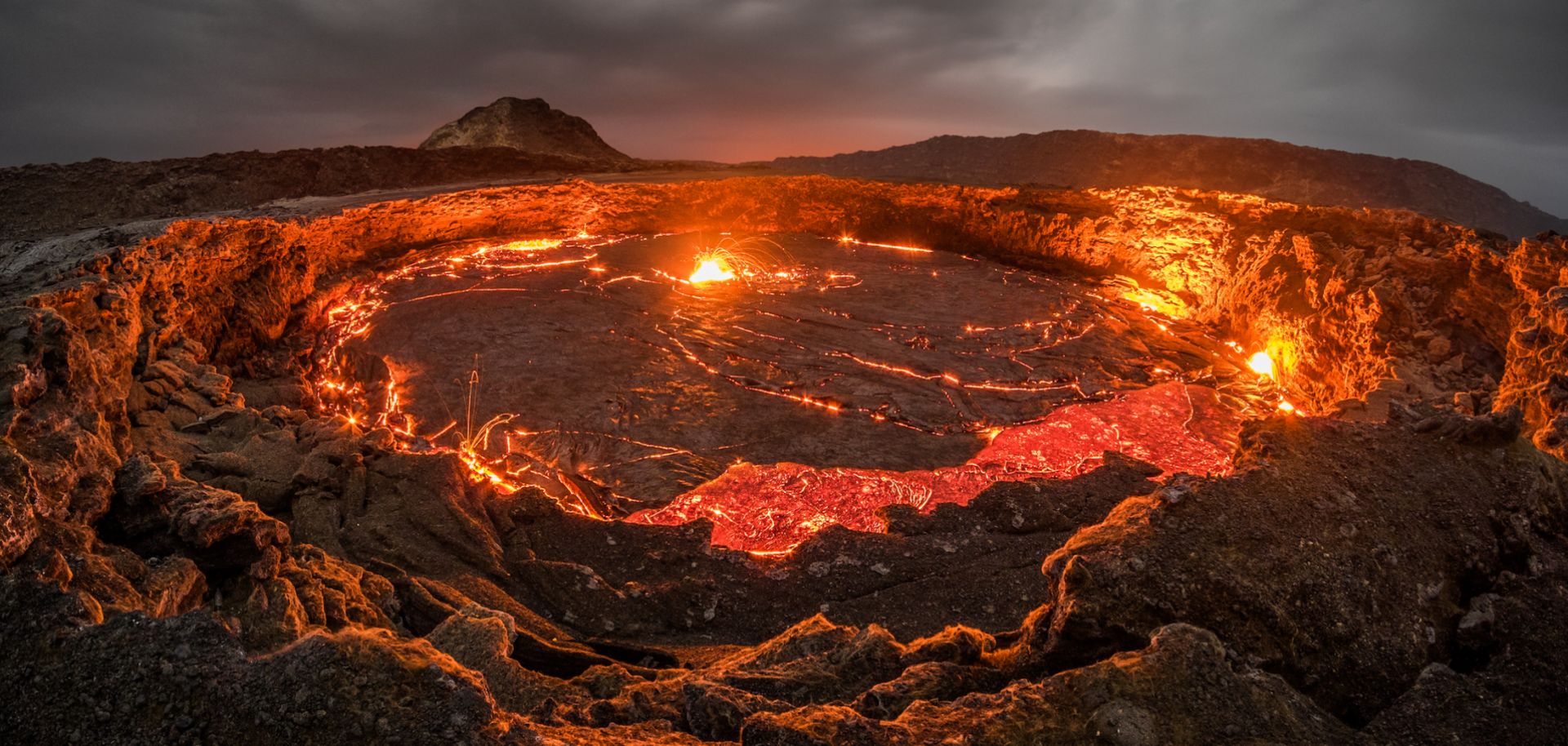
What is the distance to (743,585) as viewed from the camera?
516 cm

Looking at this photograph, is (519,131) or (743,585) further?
(519,131)

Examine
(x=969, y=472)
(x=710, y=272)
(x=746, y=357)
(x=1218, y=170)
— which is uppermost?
(x=1218, y=170)

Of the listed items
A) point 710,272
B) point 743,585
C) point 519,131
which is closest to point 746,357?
point 710,272

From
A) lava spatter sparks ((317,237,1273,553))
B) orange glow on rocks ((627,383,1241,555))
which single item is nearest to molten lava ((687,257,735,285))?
lava spatter sparks ((317,237,1273,553))

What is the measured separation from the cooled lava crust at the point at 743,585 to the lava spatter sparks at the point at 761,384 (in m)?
0.95

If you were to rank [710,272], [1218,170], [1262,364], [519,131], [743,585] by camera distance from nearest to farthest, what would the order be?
[743,585] < [1262,364] < [710,272] < [1218,170] < [519,131]

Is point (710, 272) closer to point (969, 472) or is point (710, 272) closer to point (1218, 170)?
point (969, 472)

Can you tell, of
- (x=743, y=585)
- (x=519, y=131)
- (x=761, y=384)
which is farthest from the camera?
(x=519, y=131)

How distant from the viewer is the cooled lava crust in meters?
2.28

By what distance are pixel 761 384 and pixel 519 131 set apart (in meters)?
21.4

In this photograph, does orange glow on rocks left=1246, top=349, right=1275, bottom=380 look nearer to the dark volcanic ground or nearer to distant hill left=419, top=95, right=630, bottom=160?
the dark volcanic ground

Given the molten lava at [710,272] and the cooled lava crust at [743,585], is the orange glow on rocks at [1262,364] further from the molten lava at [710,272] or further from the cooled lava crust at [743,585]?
the molten lava at [710,272]

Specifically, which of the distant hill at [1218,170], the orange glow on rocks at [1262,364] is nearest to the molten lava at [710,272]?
the distant hill at [1218,170]

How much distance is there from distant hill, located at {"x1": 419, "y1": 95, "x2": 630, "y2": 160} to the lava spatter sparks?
13868mm
